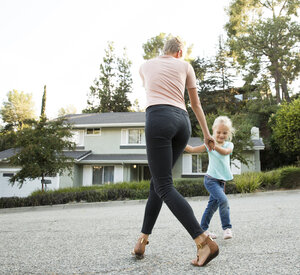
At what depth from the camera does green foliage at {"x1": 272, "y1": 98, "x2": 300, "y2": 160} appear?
1986 centimetres

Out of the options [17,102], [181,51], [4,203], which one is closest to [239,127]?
[4,203]

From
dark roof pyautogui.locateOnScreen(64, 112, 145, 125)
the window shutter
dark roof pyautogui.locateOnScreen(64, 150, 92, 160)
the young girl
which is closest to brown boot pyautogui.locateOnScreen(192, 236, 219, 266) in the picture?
the young girl

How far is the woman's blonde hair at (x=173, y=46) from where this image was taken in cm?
261

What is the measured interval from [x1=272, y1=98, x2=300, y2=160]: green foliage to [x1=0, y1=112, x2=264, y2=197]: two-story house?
1.62 metres

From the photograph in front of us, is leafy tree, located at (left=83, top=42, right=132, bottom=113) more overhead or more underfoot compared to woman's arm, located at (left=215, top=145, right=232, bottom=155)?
more overhead

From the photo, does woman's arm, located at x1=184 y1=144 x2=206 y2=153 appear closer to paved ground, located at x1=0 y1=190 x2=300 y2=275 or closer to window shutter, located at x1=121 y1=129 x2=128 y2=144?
paved ground, located at x1=0 y1=190 x2=300 y2=275

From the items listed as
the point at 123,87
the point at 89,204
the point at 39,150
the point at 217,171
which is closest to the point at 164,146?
the point at 217,171

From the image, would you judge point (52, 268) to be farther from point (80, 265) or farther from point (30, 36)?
point (30, 36)

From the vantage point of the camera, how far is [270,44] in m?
26.5

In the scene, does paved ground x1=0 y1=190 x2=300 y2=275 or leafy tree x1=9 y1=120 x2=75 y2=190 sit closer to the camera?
paved ground x1=0 y1=190 x2=300 y2=275

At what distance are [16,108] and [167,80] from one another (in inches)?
1856

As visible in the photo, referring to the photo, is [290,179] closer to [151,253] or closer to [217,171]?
[217,171]

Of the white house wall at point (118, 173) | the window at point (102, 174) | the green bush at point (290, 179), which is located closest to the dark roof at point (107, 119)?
the white house wall at point (118, 173)

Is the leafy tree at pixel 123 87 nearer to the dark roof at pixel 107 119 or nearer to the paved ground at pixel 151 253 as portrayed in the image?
the dark roof at pixel 107 119
